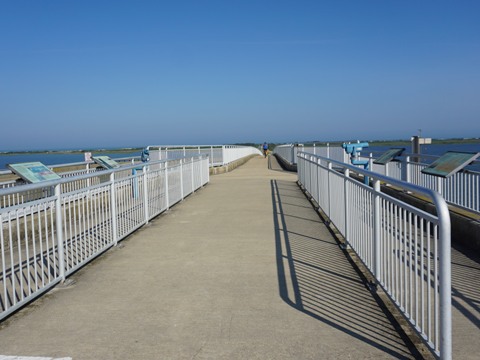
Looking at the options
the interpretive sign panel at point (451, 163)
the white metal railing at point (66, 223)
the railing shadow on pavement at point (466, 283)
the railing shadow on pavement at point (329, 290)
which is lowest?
the railing shadow on pavement at point (466, 283)

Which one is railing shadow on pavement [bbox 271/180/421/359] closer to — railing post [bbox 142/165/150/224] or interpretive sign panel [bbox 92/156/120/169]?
railing post [bbox 142/165/150/224]

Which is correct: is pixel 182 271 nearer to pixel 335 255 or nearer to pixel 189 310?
pixel 189 310

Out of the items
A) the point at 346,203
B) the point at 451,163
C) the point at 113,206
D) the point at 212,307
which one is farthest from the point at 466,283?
the point at 113,206

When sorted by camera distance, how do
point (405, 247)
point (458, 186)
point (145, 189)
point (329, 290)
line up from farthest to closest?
point (145, 189), point (458, 186), point (329, 290), point (405, 247)


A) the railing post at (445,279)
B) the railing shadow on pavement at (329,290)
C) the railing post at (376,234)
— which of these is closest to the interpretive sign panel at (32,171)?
the railing shadow on pavement at (329,290)

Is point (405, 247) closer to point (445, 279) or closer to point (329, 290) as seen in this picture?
point (445, 279)

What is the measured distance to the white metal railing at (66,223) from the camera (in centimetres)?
469

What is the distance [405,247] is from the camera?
392 cm

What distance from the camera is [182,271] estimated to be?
584cm

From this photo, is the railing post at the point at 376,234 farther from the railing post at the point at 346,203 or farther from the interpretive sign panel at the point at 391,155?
the interpretive sign panel at the point at 391,155

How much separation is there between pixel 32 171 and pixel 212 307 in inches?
257

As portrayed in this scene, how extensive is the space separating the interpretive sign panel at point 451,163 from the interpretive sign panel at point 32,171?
7105mm

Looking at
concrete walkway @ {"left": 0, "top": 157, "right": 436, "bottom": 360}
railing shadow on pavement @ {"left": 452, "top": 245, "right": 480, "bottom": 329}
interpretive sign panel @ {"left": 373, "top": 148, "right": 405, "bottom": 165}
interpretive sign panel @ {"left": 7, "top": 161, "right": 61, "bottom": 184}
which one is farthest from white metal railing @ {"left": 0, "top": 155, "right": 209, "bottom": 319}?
Result: interpretive sign panel @ {"left": 373, "top": 148, "right": 405, "bottom": 165}

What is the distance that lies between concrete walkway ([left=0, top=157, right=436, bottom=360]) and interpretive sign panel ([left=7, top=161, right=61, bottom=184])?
2771 mm
